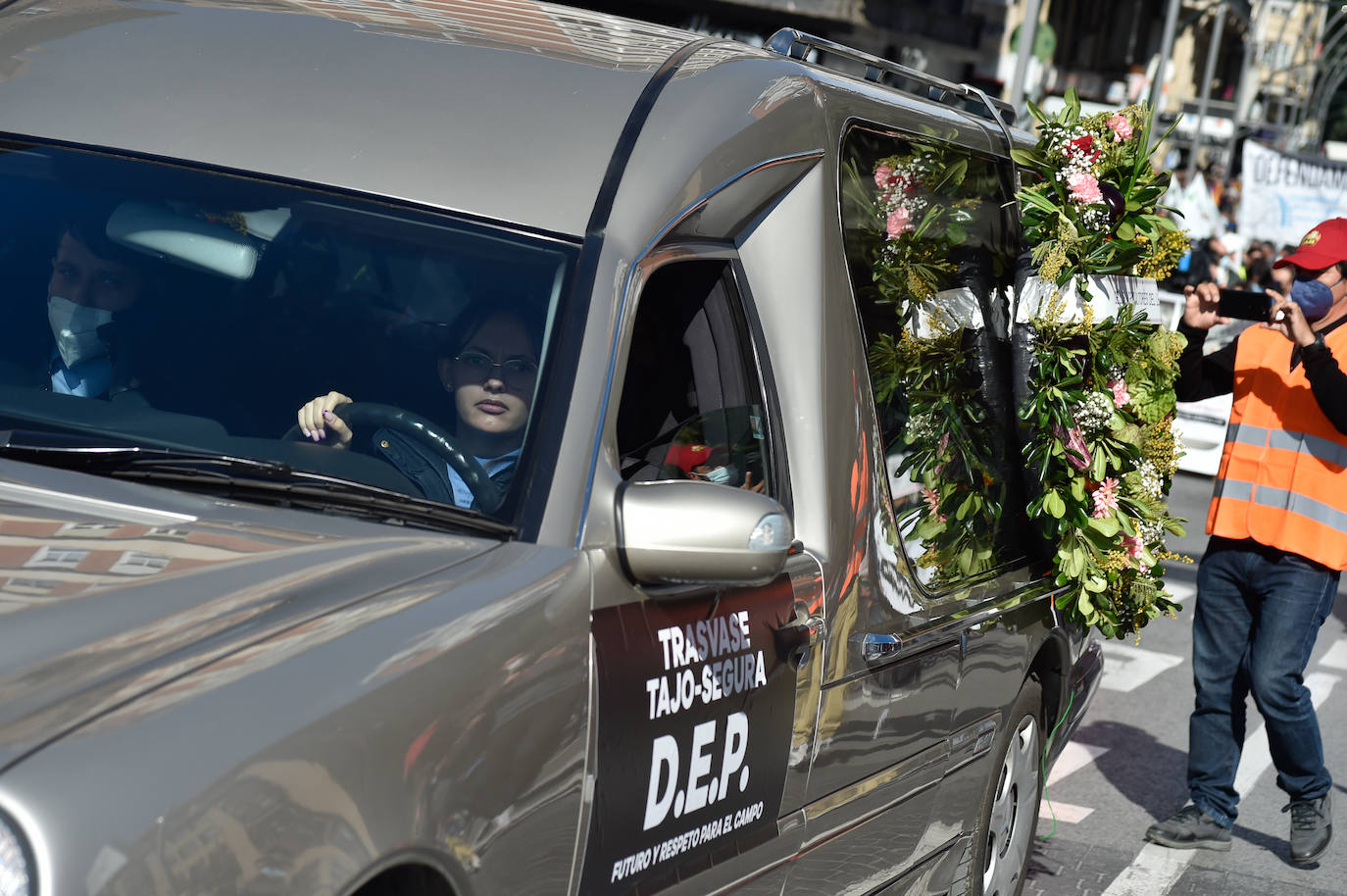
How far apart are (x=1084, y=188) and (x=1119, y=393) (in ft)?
1.96

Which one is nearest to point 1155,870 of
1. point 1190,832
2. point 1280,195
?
point 1190,832

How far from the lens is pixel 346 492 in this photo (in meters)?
2.66

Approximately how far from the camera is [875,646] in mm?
3549

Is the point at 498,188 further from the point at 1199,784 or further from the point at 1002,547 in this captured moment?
the point at 1199,784

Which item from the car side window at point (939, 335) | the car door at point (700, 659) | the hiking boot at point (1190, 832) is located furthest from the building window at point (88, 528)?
the hiking boot at point (1190, 832)

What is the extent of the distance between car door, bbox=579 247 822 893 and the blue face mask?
3.30 m

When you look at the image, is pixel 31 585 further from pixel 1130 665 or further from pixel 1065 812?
pixel 1130 665

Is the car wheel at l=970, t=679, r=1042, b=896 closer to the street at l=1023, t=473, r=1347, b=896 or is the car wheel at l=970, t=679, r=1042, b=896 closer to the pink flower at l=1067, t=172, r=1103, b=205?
the street at l=1023, t=473, r=1347, b=896

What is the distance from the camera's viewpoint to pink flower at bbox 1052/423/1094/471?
490 cm

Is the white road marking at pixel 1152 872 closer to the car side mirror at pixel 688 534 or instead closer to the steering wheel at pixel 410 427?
the car side mirror at pixel 688 534

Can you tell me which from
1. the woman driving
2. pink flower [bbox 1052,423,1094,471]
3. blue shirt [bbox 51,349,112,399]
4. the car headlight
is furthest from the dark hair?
pink flower [bbox 1052,423,1094,471]

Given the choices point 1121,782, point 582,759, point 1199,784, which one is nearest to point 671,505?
point 582,759

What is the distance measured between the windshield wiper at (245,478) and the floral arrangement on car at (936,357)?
135 cm

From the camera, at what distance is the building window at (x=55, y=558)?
7.21 feet
